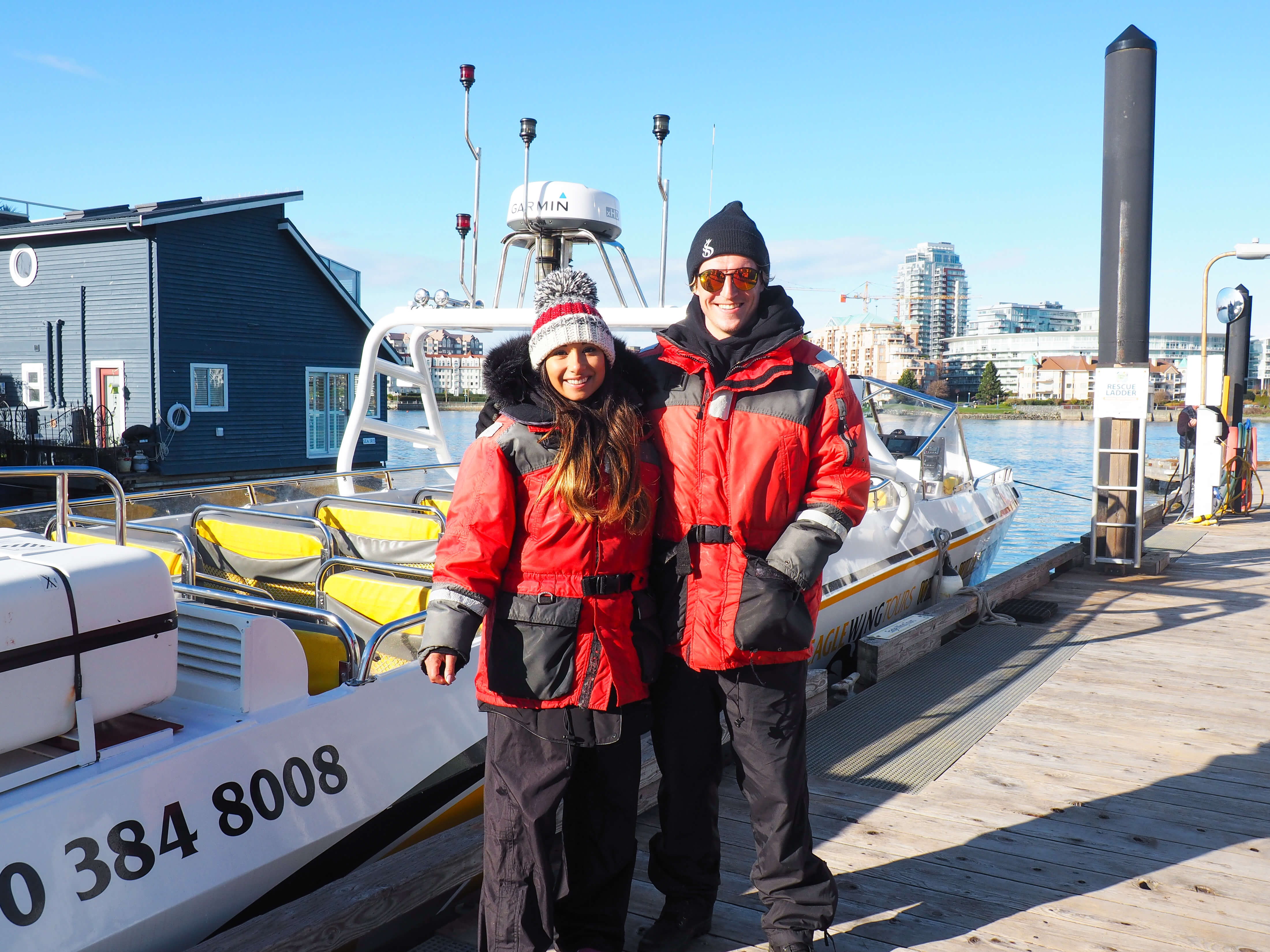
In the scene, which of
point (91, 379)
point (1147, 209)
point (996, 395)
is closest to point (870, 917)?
point (1147, 209)

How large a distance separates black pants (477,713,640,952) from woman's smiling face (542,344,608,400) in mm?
769

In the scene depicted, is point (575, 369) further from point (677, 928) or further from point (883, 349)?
point (883, 349)

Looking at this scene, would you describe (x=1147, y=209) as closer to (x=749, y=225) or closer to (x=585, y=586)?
(x=749, y=225)

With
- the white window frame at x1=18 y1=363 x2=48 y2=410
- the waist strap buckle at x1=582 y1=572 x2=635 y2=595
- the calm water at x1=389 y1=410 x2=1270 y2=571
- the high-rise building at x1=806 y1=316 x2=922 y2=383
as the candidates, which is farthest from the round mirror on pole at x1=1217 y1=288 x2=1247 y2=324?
the high-rise building at x1=806 y1=316 x2=922 y2=383

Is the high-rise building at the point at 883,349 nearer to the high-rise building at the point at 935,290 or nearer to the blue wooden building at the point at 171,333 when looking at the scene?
the blue wooden building at the point at 171,333

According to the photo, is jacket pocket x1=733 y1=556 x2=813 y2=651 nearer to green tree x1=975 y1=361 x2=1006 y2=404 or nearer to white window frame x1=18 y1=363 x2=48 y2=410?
white window frame x1=18 y1=363 x2=48 y2=410

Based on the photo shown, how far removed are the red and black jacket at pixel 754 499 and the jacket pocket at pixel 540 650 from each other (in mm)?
334

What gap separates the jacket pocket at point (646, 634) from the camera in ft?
7.43

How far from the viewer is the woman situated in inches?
84.5

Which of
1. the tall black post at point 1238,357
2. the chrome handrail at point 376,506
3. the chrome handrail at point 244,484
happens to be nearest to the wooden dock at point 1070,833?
the chrome handrail at point 376,506

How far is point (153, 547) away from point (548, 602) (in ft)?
7.95

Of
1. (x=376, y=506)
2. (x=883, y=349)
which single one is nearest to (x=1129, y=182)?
(x=376, y=506)

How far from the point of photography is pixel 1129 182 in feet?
25.8

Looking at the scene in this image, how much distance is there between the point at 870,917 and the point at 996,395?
342ft
